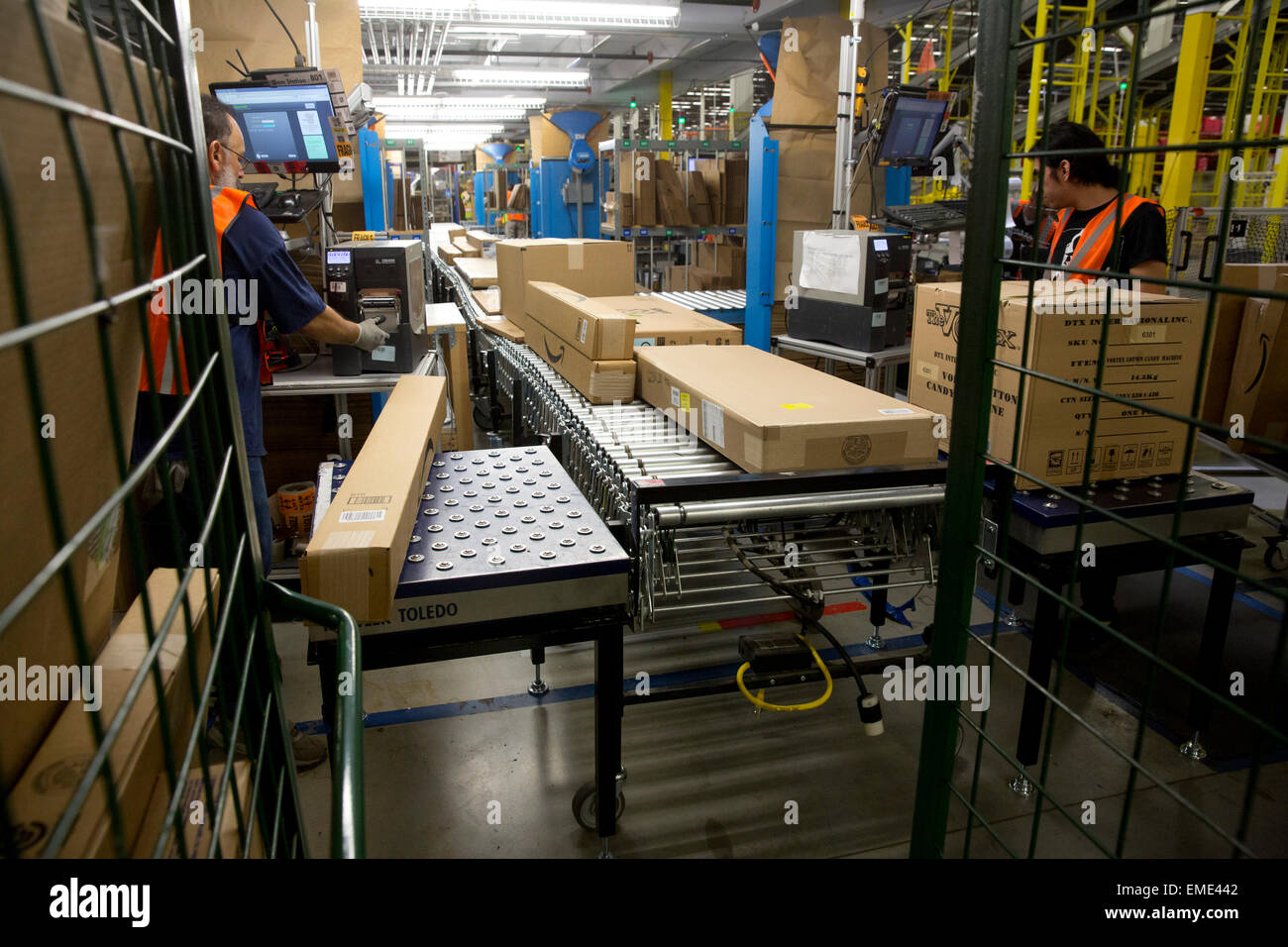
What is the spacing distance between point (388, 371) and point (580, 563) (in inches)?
85.5

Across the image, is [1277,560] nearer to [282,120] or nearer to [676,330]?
[676,330]

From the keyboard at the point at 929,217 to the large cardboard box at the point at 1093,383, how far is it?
194 centimetres

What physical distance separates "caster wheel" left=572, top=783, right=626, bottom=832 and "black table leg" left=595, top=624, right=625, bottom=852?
0.18 metres

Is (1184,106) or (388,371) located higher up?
(1184,106)

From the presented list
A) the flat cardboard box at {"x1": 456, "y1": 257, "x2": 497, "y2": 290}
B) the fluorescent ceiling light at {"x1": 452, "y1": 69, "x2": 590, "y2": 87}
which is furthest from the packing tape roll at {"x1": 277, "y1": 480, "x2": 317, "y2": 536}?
the fluorescent ceiling light at {"x1": 452, "y1": 69, "x2": 590, "y2": 87}

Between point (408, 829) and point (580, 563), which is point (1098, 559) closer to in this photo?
point (580, 563)

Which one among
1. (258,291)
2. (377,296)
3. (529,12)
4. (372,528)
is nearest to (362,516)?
(372,528)

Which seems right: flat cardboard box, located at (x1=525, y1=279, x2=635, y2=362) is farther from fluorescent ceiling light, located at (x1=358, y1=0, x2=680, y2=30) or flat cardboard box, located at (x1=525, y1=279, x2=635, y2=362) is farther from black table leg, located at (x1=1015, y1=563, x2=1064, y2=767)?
fluorescent ceiling light, located at (x1=358, y1=0, x2=680, y2=30)

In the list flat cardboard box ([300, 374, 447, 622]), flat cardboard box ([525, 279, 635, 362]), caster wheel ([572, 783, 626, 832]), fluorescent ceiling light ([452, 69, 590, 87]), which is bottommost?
caster wheel ([572, 783, 626, 832])

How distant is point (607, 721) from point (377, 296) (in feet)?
7.37

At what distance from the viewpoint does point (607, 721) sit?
6.46ft

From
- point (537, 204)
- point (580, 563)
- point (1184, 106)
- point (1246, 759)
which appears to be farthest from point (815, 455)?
point (537, 204)

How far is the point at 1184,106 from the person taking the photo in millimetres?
6316

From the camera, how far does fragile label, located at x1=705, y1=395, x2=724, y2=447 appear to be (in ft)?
7.13
